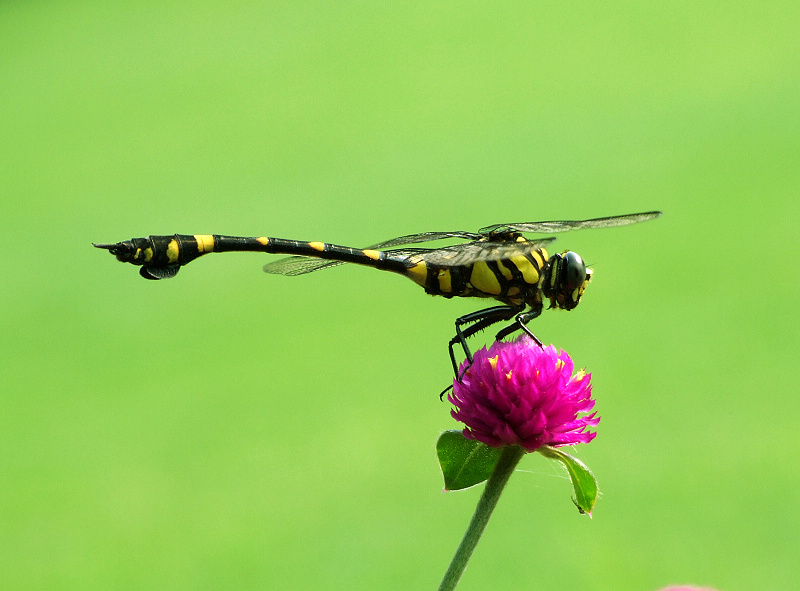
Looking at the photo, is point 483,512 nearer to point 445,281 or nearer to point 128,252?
point 445,281

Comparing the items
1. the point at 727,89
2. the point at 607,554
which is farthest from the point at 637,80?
the point at 607,554

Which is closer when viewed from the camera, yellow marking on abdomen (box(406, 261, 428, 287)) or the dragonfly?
the dragonfly

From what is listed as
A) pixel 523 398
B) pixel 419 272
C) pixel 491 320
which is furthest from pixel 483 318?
pixel 523 398

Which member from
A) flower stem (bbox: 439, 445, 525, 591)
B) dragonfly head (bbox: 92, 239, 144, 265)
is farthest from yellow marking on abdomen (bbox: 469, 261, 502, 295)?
dragonfly head (bbox: 92, 239, 144, 265)

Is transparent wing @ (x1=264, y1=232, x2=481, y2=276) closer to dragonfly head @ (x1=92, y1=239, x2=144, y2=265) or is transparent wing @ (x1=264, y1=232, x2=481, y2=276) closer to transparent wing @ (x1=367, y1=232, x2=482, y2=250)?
transparent wing @ (x1=367, y1=232, x2=482, y2=250)

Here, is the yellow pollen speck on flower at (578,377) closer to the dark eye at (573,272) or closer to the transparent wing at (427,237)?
the dark eye at (573,272)

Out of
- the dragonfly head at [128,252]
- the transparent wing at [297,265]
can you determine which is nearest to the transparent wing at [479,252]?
the transparent wing at [297,265]

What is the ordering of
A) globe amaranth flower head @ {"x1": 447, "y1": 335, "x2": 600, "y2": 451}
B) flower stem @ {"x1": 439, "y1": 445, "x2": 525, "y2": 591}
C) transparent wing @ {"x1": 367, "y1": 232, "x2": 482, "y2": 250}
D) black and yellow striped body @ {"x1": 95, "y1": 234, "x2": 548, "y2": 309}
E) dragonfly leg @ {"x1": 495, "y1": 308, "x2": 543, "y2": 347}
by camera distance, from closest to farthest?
flower stem @ {"x1": 439, "y1": 445, "x2": 525, "y2": 591} → globe amaranth flower head @ {"x1": 447, "y1": 335, "x2": 600, "y2": 451} → black and yellow striped body @ {"x1": 95, "y1": 234, "x2": 548, "y2": 309} → dragonfly leg @ {"x1": 495, "y1": 308, "x2": 543, "y2": 347} → transparent wing @ {"x1": 367, "y1": 232, "x2": 482, "y2": 250}
